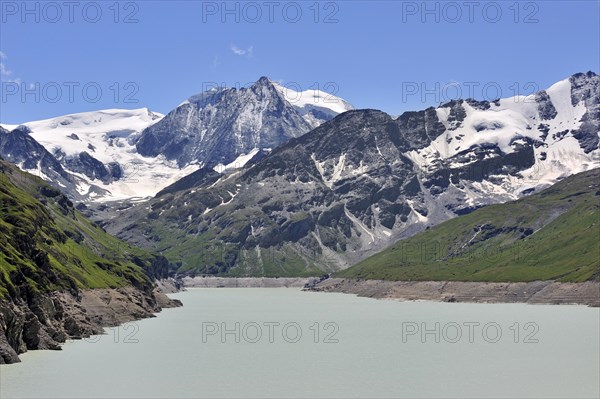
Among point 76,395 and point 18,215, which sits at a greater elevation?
point 18,215

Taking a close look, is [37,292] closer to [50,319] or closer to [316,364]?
[50,319]

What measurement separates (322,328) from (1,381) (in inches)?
3784

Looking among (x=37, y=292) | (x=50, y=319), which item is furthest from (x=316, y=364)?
(x=50, y=319)

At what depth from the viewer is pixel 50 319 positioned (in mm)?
129000

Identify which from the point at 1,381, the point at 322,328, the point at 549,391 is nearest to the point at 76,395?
the point at 1,381

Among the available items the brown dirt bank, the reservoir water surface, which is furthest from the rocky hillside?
the reservoir water surface

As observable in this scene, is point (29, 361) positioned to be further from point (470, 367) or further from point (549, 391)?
point (549, 391)

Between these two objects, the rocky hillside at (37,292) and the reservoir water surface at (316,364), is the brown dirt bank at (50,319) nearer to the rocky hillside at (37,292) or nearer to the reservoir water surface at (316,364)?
the rocky hillside at (37,292)

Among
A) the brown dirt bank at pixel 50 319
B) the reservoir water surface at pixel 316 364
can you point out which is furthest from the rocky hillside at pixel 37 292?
the reservoir water surface at pixel 316 364

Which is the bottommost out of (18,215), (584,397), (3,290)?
(584,397)

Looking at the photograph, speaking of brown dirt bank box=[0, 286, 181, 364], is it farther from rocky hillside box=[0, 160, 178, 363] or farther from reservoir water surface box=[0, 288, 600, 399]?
reservoir water surface box=[0, 288, 600, 399]

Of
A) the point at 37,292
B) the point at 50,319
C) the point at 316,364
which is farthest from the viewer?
the point at 50,319

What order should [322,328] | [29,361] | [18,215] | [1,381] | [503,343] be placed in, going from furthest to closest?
[322,328] → [18,215] → [503,343] → [29,361] → [1,381]

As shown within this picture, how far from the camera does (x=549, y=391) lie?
86.9 meters
